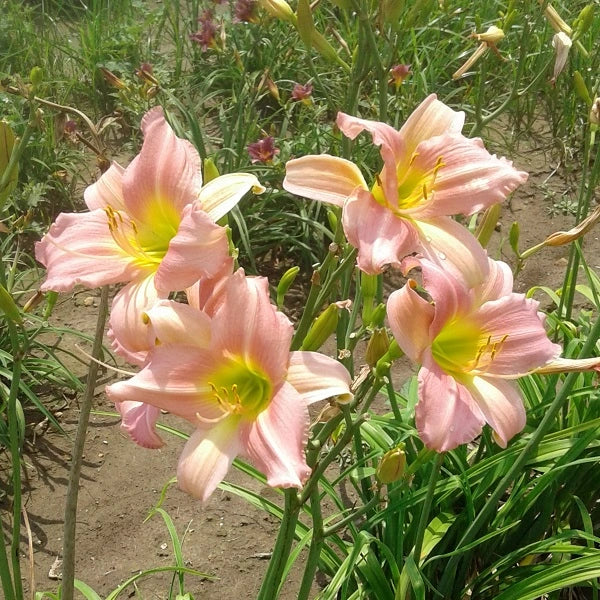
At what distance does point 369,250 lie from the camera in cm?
82

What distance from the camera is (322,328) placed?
2.99 feet

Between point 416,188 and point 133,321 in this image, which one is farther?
point 416,188

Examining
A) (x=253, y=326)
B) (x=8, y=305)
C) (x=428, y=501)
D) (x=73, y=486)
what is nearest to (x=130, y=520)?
(x=73, y=486)

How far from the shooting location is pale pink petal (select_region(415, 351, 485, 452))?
0.82m

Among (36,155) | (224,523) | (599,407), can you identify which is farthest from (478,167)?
(36,155)

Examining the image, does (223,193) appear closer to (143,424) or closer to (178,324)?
(178,324)

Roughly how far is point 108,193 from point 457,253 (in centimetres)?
46

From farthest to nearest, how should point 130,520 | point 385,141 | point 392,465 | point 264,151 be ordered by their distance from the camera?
point 264,151, point 130,520, point 392,465, point 385,141

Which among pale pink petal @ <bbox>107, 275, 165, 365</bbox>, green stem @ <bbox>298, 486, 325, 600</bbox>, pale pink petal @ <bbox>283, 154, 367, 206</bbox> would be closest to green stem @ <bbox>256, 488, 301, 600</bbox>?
green stem @ <bbox>298, 486, 325, 600</bbox>

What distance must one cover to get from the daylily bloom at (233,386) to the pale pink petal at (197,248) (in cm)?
3

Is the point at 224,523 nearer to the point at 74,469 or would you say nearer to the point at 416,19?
the point at 74,469

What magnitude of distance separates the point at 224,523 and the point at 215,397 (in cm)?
141

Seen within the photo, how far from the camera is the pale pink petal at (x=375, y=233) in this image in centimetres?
81

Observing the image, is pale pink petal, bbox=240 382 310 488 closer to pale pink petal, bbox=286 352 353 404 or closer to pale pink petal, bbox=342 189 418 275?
pale pink petal, bbox=286 352 353 404
